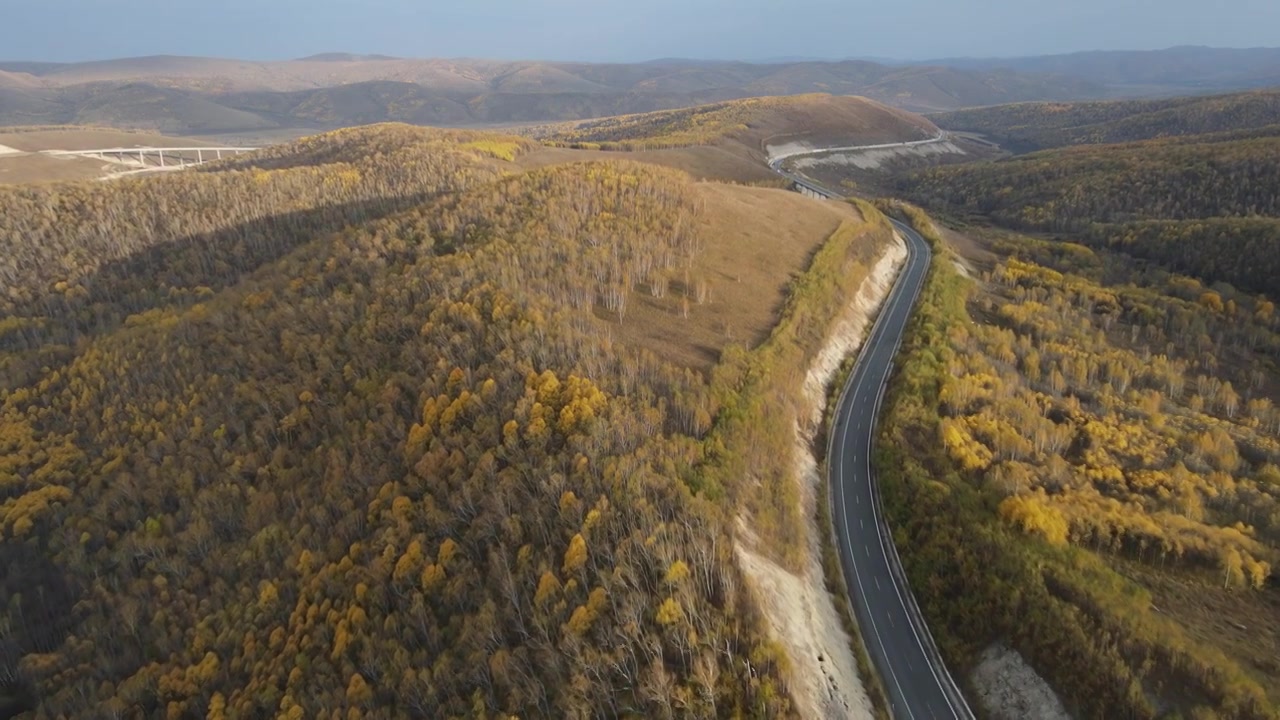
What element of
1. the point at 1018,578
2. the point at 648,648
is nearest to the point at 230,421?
the point at 648,648

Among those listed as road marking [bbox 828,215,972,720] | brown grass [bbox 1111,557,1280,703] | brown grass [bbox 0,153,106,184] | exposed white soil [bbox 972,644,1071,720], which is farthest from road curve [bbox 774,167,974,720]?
brown grass [bbox 0,153,106,184]

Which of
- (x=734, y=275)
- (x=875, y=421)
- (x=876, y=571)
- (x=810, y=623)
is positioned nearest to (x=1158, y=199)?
(x=734, y=275)

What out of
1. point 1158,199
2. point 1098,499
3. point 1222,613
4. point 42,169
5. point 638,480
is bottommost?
Result: point 1222,613

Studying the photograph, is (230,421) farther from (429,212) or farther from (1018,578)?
(1018,578)

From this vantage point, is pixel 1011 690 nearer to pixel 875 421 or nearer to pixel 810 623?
pixel 810 623

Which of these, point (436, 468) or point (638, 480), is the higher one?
point (638, 480)

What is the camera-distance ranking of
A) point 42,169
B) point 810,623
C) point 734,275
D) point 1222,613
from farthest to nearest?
1. point 42,169
2. point 734,275
3. point 810,623
4. point 1222,613

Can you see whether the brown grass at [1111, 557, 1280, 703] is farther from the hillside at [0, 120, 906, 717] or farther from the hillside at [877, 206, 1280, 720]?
the hillside at [0, 120, 906, 717]
